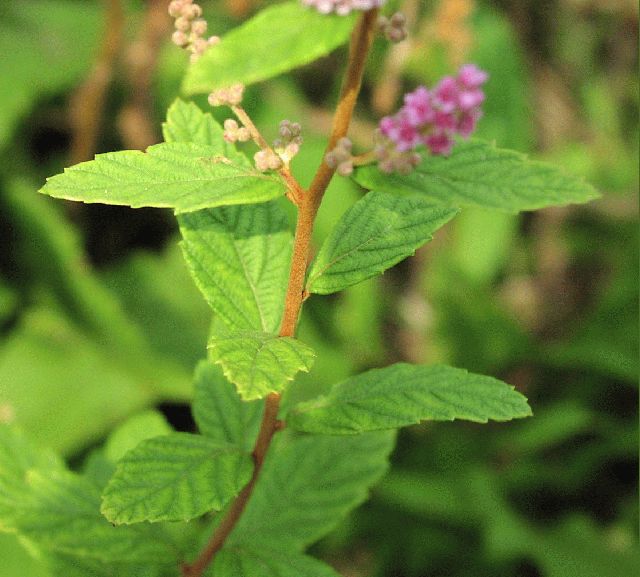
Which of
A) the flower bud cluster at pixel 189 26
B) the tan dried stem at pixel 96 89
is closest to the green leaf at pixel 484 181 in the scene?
the flower bud cluster at pixel 189 26

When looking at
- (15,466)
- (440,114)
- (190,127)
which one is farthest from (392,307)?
(440,114)

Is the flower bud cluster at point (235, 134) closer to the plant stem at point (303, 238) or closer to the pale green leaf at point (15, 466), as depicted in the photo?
the plant stem at point (303, 238)

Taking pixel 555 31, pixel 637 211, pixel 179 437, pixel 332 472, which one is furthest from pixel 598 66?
pixel 179 437

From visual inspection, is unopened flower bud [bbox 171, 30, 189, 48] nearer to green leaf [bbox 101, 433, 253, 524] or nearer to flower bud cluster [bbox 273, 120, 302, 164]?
flower bud cluster [bbox 273, 120, 302, 164]

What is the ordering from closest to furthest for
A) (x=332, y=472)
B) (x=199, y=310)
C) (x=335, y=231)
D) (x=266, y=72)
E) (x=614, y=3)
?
(x=266, y=72) → (x=335, y=231) → (x=332, y=472) → (x=199, y=310) → (x=614, y=3)

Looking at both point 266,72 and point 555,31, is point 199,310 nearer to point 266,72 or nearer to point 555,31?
point 266,72

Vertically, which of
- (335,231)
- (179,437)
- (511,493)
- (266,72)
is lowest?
(511,493)

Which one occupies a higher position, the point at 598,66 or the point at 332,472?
the point at 598,66
